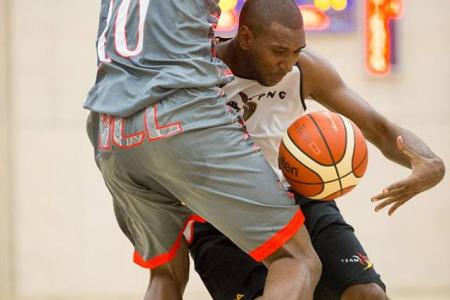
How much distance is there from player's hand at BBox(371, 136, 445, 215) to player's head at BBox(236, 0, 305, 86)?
2.34 feet

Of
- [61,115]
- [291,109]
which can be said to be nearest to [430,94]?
[61,115]

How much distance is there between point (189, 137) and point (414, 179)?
4.15 feet

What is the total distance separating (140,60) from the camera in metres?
3.80

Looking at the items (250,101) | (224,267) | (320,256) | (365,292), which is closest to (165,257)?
(224,267)

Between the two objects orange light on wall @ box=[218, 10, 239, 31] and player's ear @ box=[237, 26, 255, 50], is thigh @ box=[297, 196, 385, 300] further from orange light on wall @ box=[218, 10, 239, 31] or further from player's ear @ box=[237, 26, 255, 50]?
orange light on wall @ box=[218, 10, 239, 31]

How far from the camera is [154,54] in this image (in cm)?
380

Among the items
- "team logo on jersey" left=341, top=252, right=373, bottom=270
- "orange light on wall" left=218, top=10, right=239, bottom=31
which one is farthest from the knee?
"orange light on wall" left=218, top=10, right=239, bottom=31

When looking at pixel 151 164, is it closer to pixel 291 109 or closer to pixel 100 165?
pixel 100 165

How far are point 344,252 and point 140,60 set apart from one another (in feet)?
4.59

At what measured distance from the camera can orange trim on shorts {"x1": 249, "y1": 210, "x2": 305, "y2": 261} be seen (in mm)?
3723

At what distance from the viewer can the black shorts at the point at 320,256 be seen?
14.1 feet

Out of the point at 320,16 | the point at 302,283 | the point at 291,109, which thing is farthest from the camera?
the point at 320,16

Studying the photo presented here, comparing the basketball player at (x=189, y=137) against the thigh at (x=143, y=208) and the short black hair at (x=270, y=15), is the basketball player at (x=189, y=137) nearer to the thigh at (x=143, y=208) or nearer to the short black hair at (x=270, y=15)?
the thigh at (x=143, y=208)

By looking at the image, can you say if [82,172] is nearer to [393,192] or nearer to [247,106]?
[247,106]
